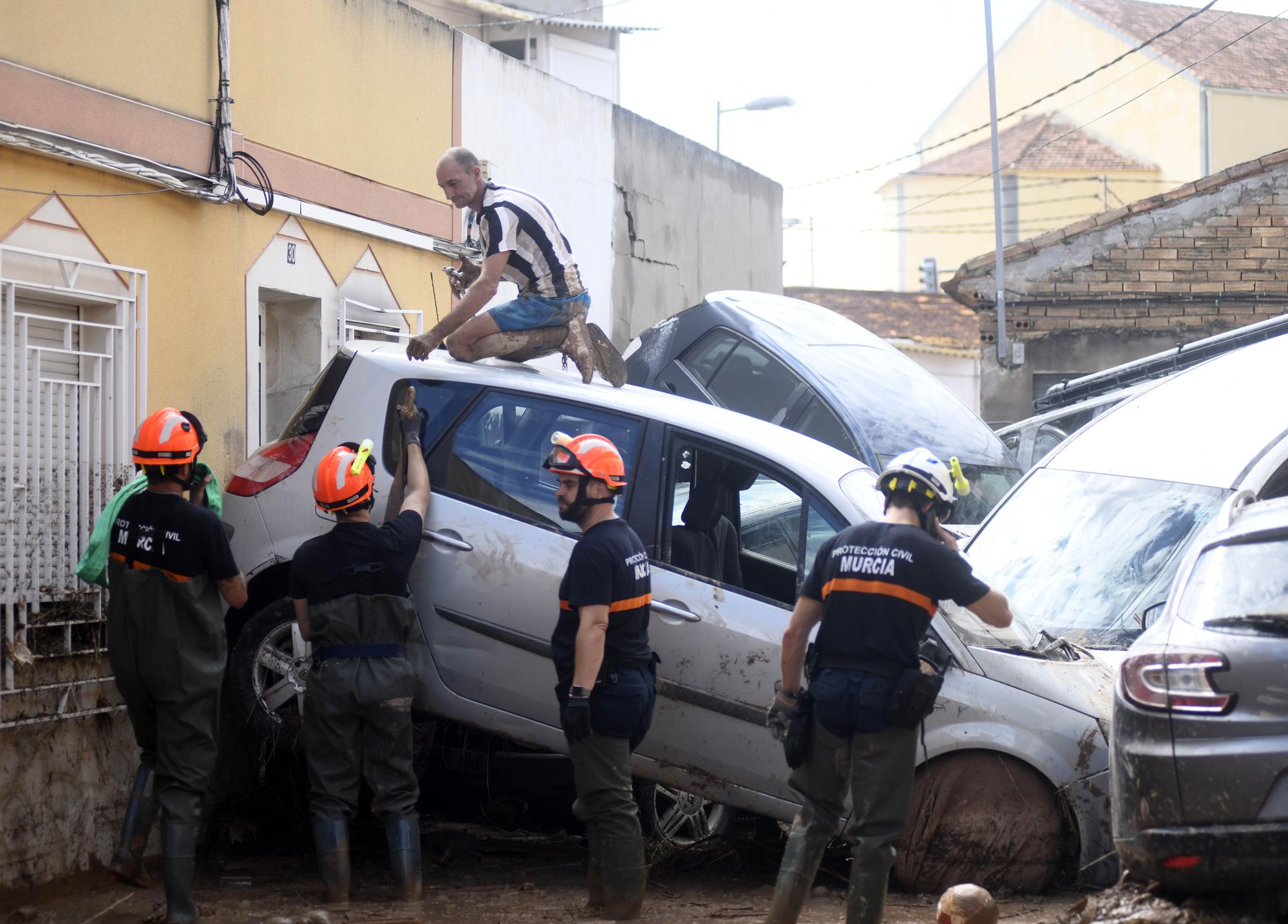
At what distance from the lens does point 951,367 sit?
32906 mm

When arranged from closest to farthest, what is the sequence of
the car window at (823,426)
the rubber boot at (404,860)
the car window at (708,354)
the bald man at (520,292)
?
the rubber boot at (404,860)
the bald man at (520,292)
the car window at (823,426)
the car window at (708,354)

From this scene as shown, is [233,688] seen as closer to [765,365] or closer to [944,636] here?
[944,636]

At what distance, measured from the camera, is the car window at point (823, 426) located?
930 centimetres

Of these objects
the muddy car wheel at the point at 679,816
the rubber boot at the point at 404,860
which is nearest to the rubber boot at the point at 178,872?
the rubber boot at the point at 404,860

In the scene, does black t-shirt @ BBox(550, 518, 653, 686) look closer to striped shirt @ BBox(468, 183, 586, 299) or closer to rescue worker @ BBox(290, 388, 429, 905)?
rescue worker @ BBox(290, 388, 429, 905)

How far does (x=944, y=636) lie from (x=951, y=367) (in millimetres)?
28410

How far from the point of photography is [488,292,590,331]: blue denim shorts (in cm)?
604

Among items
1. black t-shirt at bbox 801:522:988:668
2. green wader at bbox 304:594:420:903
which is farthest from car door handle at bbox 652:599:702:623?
green wader at bbox 304:594:420:903

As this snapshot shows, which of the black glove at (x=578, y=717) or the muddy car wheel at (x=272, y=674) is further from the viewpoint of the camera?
the muddy car wheel at (x=272, y=674)

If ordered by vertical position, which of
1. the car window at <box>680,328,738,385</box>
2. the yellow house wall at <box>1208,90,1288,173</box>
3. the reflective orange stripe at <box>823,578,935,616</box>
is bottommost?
the reflective orange stripe at <box>823,578,935,616</box>

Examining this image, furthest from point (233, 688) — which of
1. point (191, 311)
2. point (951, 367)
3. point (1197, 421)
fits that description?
point (951, 367)

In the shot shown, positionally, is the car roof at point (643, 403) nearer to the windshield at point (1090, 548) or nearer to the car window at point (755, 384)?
the windshield at point (1090, 548)

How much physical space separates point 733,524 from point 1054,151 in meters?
35.3

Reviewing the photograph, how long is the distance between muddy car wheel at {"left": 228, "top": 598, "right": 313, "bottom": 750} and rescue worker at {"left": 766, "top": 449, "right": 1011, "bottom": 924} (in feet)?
6.87
